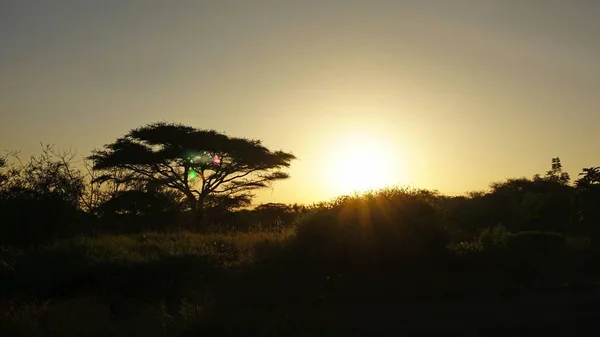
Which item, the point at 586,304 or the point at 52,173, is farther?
the point at 52,173

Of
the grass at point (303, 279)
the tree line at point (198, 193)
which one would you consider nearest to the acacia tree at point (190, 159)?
the tree line at point (198, 193)

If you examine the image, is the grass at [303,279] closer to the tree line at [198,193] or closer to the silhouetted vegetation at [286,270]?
the silhouetted vegetation at [286,270]

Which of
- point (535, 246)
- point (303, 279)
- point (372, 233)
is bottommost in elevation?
point (303, 279)

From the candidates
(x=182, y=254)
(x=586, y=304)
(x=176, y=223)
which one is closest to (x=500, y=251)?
(x=586, y=304)

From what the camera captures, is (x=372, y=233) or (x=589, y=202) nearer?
(x=372, y=233)

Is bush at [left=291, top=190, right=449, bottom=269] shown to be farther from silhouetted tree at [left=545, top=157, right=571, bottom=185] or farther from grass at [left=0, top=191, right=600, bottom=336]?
silhouetted tree at [left=545, top=157, right=571, bottom=185]

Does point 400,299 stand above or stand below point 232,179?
below

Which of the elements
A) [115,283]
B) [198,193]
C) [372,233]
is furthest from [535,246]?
[198,193]

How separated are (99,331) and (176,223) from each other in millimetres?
27389

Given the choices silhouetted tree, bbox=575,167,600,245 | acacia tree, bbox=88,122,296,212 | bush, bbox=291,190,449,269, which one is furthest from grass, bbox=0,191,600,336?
acacia tree, bbox=88,122,296,212

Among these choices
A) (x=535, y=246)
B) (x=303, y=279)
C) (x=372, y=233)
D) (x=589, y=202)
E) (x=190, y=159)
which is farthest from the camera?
(x=190, y=159)

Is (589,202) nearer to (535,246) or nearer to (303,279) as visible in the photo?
(535,246)

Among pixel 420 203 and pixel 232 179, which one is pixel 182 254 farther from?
pixel 232 179

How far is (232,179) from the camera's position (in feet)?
132
